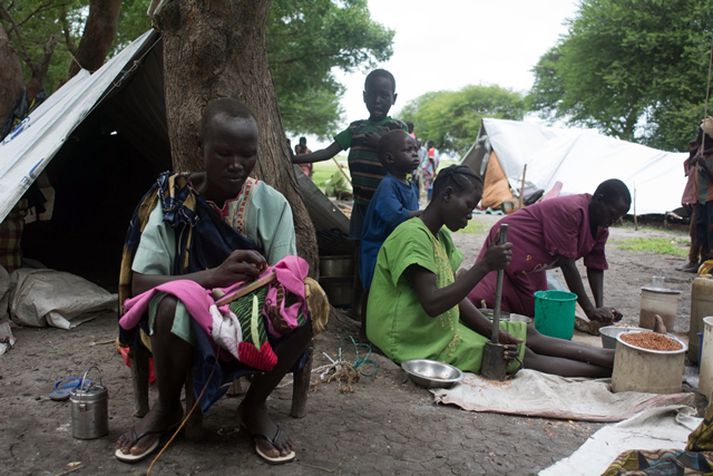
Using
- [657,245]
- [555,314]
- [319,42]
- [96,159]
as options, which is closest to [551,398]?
[555,314]

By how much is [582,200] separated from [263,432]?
2.69 metres

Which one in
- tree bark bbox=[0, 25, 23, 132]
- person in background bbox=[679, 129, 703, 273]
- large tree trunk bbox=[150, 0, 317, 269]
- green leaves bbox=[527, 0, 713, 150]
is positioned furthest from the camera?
green leaves bbox=[527, 0, 713, 150]

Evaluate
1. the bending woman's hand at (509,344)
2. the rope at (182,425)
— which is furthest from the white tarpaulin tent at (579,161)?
the rope at (182,425)

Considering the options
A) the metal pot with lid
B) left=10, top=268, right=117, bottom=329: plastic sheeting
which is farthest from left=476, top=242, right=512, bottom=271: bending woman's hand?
left=10, top=268, right=117, bottom=329: plastic sheeting

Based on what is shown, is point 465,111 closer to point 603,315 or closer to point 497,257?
point 603,315

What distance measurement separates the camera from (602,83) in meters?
21.4

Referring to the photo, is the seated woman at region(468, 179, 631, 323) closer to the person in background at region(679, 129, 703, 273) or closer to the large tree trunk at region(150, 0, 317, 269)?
the large tree trunk at region(150, 0, 317, 269)

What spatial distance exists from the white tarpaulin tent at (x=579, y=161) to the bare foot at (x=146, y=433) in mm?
11722

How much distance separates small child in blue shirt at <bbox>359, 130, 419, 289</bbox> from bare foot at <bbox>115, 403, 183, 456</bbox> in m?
1.82

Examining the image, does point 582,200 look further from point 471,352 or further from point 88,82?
point 88,82

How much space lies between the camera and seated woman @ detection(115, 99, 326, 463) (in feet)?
6.02

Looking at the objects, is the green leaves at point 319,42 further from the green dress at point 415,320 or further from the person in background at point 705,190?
the green dress at point 415,320

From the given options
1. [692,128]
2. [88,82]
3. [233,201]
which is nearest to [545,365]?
[233,201]

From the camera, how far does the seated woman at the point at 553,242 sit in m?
3.71
